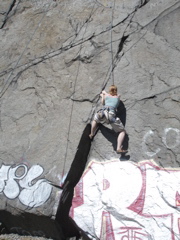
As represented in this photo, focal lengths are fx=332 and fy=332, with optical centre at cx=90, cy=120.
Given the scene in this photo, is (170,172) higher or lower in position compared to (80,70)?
lower

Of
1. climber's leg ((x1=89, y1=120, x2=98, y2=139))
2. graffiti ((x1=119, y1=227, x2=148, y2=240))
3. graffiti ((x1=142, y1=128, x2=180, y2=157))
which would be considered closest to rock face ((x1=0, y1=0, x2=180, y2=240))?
graffiti ((x1=142, y1=128, x2=180, y2=157))

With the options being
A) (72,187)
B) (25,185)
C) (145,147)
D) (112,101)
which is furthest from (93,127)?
(25,185)

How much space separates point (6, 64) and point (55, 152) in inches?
94.9

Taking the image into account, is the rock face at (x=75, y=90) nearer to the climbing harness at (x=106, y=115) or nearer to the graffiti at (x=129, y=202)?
the graffiti at (x=129, y=202)

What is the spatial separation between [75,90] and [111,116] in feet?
3.46

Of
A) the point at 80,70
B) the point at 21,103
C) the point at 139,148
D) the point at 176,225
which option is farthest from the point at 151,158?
the point at 21,103

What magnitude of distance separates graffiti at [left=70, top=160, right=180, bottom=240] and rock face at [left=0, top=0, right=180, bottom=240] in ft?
0.44

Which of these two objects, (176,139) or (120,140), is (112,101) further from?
(176,139)

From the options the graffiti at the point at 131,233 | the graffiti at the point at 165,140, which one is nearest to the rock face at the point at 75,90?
the graffiti at the point at 165,140

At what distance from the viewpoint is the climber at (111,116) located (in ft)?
16.0

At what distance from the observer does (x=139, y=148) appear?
488cm

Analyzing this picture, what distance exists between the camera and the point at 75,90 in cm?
566

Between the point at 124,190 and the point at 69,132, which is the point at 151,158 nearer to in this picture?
the point at 124,190

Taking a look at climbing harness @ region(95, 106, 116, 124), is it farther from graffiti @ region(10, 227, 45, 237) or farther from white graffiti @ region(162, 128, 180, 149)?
graffiti @ region(10, 227, 45, 237)
